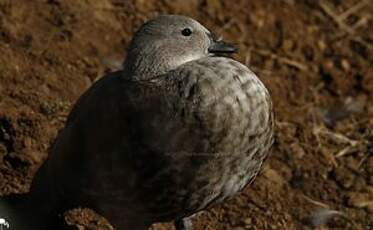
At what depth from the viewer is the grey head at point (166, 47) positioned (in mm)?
3725

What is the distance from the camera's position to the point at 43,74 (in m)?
4.97

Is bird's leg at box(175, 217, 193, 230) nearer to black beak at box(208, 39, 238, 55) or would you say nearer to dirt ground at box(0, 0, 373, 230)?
dirt ground at box(0, 0, 373, 230)

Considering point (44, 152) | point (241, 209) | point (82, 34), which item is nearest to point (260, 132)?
point (241, 209)

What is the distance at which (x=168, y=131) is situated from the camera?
11.7 feet

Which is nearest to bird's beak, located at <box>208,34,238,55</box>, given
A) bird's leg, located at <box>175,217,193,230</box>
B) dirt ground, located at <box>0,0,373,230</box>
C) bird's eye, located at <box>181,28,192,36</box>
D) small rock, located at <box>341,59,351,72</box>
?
bird's eye, located at <box>181,28,192,36</box>

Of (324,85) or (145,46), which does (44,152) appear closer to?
(145,46)

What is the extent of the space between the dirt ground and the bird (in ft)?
1.99

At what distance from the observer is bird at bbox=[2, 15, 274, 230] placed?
357 centimetres

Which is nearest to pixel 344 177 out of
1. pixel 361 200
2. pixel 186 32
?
pixel 361 200

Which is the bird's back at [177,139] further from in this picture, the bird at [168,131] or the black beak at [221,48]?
the black beak at [221,48]

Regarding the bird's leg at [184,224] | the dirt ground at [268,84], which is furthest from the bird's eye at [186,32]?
the dirt ground at [268,84]

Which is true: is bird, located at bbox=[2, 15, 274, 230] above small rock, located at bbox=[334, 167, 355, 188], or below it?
above

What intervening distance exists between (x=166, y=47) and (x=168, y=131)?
376 millimetres

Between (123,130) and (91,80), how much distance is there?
1523 mm
